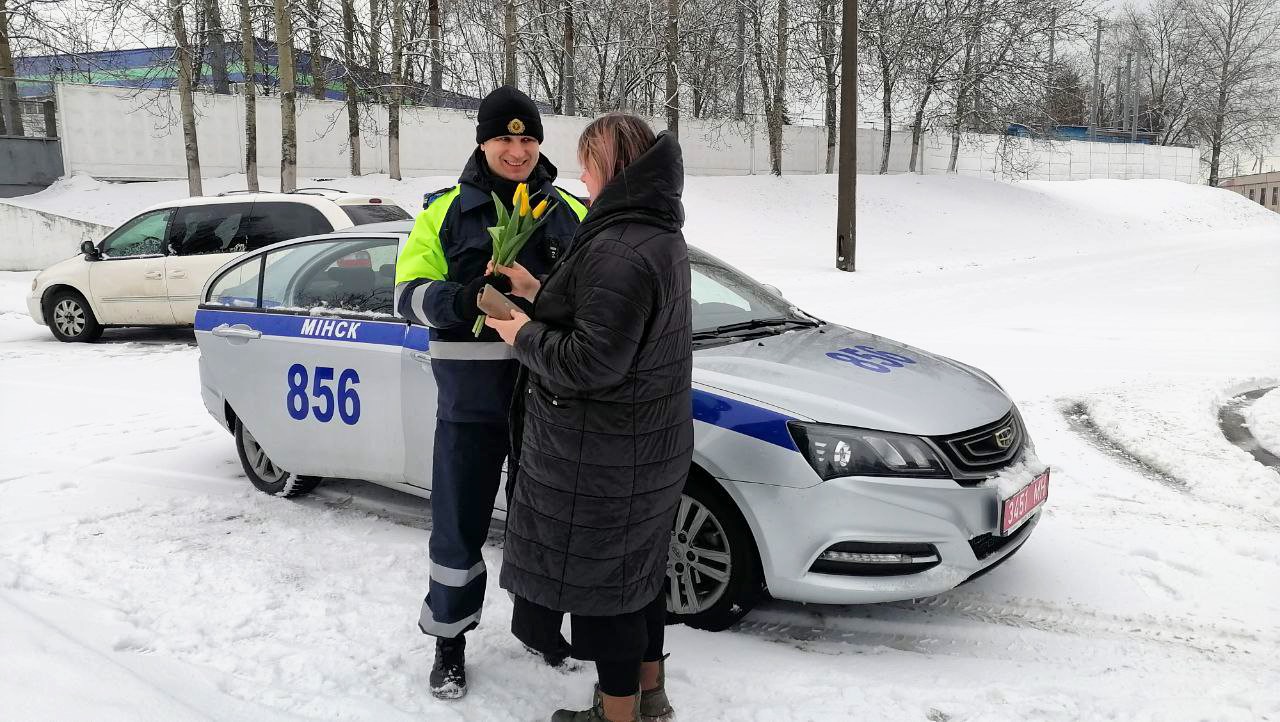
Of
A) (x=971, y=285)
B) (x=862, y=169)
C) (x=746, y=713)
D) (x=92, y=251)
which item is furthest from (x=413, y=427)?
(x=862, y=169)

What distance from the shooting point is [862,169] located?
3700 centimetres

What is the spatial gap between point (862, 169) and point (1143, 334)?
28.4 meters

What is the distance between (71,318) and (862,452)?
10523 millimetres

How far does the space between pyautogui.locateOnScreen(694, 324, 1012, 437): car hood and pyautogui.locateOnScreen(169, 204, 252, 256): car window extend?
817cm

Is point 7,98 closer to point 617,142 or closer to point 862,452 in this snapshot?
point 617,142

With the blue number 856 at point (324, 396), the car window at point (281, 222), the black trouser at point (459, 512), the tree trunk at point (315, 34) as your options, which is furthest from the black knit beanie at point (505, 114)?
the tree trunk at point (315, 34)

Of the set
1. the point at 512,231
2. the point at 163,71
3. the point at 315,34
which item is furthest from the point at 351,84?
the point at 512,231

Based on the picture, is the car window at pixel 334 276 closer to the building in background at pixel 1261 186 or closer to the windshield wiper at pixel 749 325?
the windshield wiper at pixel 749 325

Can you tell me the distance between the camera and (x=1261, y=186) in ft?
226

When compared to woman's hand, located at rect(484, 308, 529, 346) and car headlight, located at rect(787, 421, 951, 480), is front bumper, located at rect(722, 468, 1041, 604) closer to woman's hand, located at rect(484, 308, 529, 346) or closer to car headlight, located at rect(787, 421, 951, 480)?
car headlight, located at rect(787, 421, 951, 480)

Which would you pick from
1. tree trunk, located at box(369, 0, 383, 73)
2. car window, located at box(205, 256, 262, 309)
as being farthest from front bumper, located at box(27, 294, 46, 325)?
tree trunk, located at box(369, 0, 383, 73)

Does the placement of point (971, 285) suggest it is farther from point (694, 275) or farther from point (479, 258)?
point (479, 258)

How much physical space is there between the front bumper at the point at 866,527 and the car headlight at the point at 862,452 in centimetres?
4

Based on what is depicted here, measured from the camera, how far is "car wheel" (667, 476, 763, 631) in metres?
3.20
